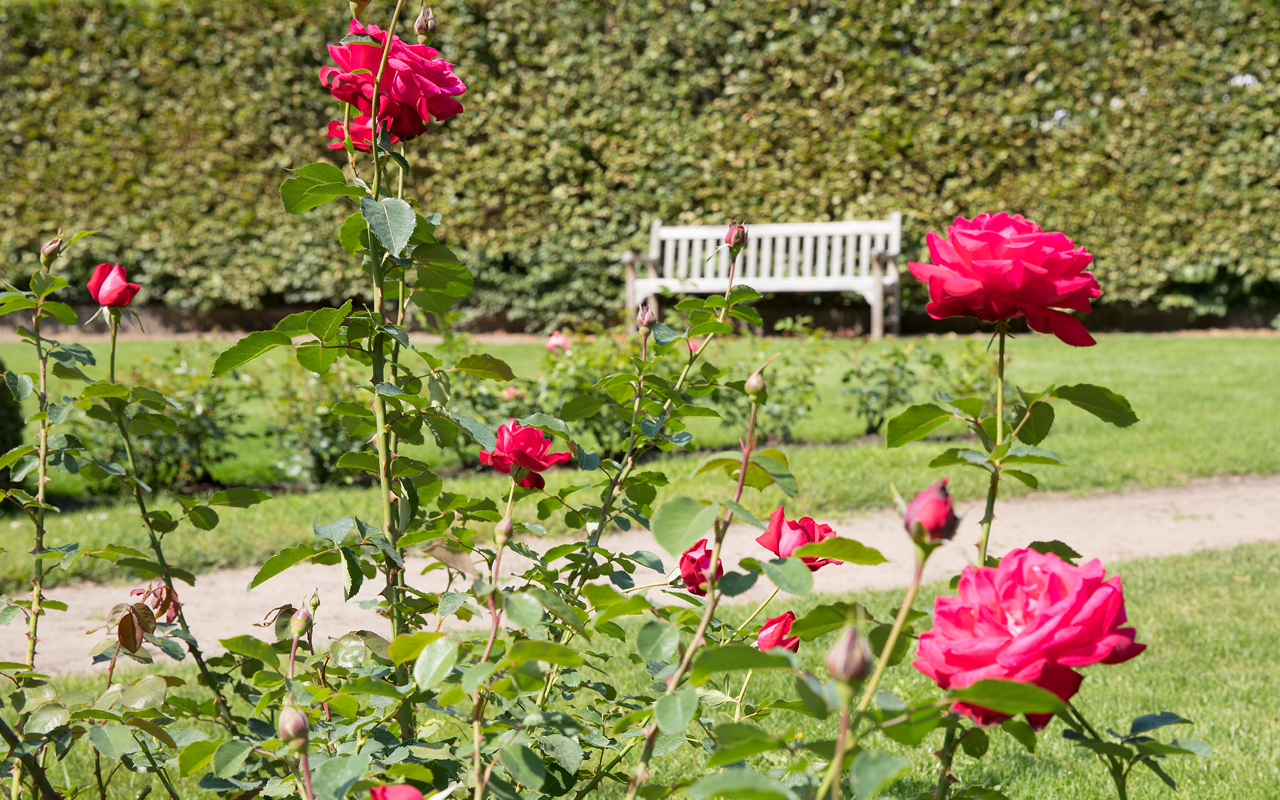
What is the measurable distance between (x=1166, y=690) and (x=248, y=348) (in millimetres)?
2493

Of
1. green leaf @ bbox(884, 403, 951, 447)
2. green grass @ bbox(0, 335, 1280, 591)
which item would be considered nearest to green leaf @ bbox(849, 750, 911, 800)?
green leaf @ bbox(884, 403, 951, 447)

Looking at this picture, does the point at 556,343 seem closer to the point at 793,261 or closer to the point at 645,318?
the point at 645,318

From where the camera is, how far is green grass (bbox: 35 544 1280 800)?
79.0 inches

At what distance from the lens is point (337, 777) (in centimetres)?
69

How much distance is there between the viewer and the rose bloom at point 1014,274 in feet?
2.80

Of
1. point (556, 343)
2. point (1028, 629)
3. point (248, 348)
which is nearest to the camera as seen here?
point (1028, 629)

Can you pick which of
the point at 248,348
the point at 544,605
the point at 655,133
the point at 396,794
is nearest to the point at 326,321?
the point at 248,348

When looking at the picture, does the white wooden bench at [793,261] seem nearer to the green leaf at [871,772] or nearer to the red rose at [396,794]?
the red rose at [396,794]

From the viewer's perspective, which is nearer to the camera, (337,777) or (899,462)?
(337,777)

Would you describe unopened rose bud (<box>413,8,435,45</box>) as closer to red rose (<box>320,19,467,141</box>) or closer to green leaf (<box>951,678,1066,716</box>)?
red rose (<box>320,19,467,141</box>)

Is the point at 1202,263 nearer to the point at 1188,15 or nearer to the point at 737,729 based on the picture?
the point at 1188,15

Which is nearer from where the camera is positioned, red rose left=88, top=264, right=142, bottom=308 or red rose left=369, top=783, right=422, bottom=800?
red rose left=369, top=783, right=422, bottom=800

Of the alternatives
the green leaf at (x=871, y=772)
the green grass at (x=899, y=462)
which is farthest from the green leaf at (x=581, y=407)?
the green grass at (x=899, y=462)

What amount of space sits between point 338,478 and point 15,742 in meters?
3.71
